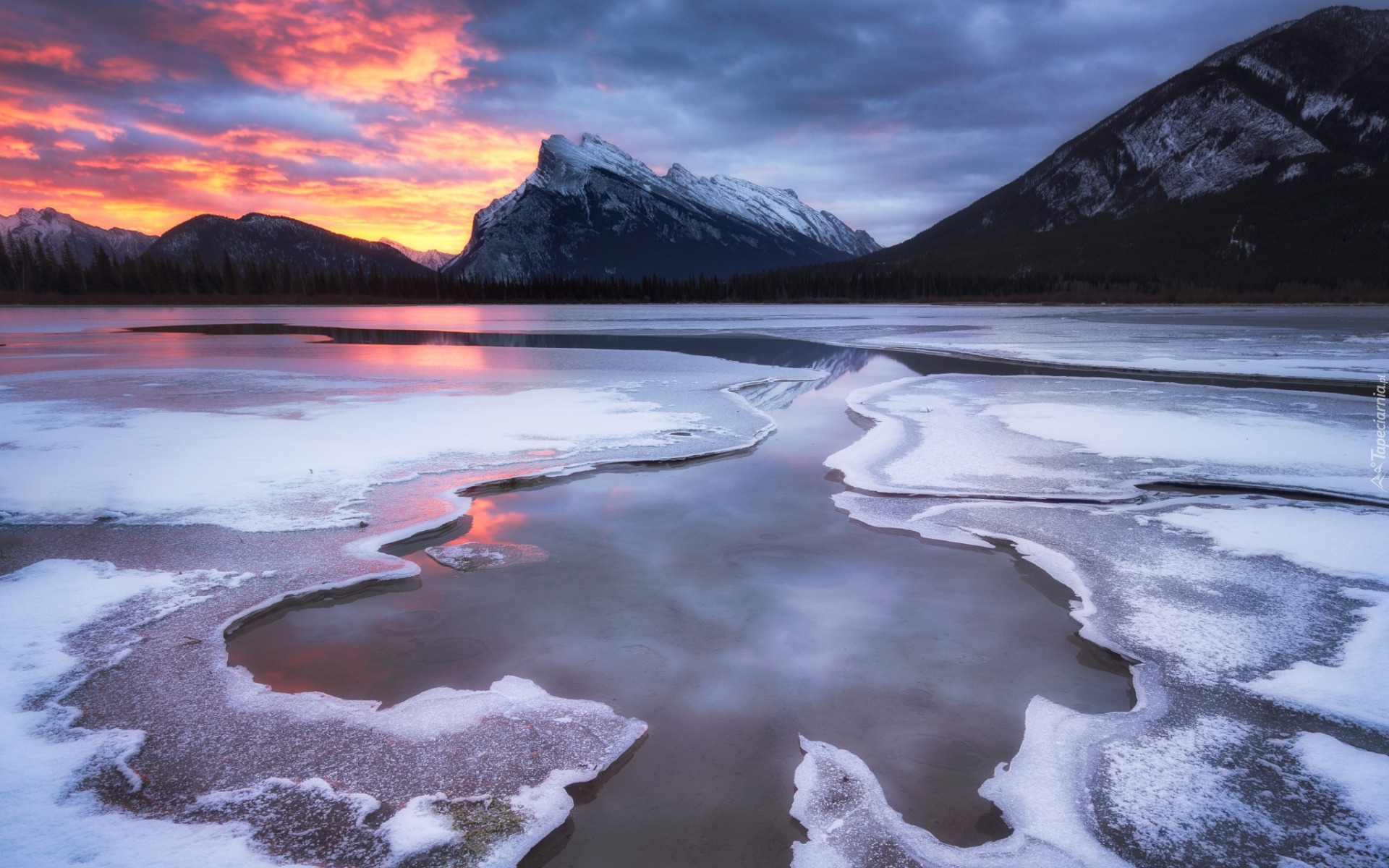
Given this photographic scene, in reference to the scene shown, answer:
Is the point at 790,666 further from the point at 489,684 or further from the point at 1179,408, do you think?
the point at 1179,408

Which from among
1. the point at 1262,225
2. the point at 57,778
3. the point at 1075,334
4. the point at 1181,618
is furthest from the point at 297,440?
the point at 1262,225

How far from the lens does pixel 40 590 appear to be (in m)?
5.27

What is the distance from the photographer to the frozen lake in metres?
3.33

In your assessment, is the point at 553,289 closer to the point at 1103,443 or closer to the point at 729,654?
the point at 1103,443

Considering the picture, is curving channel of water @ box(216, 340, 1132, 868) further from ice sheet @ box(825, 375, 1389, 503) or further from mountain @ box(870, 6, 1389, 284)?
mountain @ box(870, 6, 1389, 284)

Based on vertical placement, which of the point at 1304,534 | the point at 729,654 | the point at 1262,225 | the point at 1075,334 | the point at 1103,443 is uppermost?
the point at 1262,225

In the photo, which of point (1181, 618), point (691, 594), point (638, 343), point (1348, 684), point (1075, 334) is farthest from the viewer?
point (1075, 334)

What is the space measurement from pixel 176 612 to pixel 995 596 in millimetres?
6187

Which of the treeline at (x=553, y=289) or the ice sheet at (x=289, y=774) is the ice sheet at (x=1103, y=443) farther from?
the treeline at (x=553, y=289)

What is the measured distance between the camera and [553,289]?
13538cm

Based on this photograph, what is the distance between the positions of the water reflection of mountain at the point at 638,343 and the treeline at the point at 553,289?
75.0 metres

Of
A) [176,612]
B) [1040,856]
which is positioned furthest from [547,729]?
[176,612]

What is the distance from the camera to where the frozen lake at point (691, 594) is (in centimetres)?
333

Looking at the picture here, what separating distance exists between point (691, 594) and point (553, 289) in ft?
446
